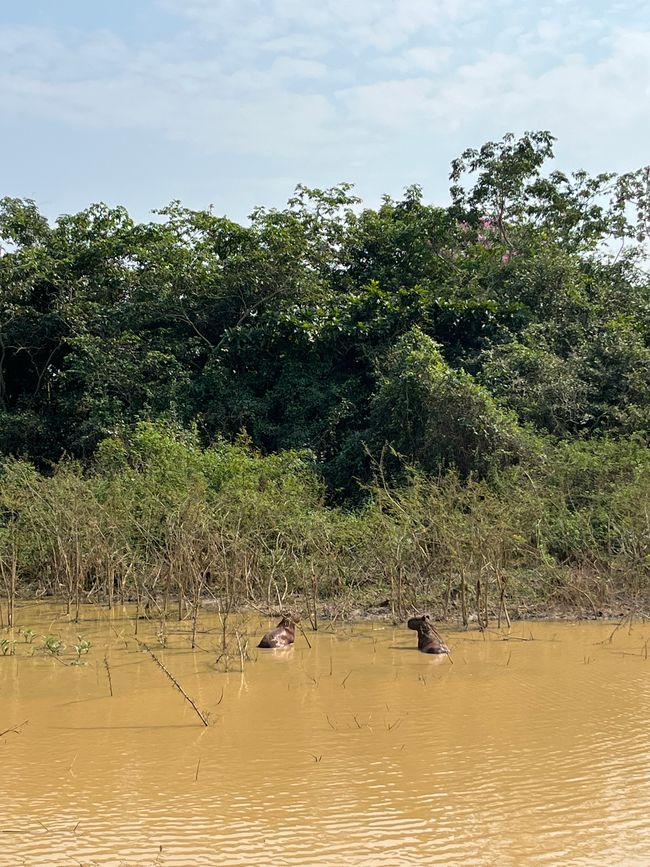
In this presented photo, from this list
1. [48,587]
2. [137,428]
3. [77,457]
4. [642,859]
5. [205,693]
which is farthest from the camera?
[77,457]

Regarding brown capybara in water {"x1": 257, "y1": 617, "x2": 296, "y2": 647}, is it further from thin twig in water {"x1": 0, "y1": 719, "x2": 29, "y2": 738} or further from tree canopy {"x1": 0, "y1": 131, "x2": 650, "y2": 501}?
tree canopy {"x1": 0, "y1": 131, "x2": 650, "y2": 501}

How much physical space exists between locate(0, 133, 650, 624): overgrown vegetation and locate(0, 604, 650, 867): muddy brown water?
6.09 ft

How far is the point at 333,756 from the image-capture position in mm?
4934

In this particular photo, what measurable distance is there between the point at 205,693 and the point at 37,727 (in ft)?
4.04

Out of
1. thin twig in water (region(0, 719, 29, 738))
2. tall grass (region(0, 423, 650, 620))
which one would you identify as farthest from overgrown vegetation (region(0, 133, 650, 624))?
thin twig in water (region(0, 719, 29, 738))

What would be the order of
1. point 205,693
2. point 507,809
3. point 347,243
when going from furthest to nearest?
point 347,243
point 205,693
point 507,809

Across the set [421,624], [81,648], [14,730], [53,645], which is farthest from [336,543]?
[14,730]

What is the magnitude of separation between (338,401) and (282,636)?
26.3 feet

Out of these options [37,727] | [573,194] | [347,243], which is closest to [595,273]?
[573,194]

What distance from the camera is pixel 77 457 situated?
16203mm

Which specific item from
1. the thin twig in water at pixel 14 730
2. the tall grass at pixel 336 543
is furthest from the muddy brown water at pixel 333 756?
the tall grass at pixel 336 543

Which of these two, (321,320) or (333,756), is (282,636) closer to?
(333,756)

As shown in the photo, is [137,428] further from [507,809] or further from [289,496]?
[507,809]

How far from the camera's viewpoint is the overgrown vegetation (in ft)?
31.4
